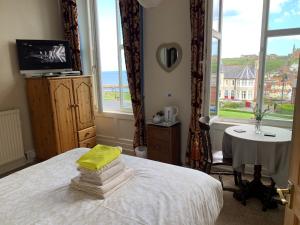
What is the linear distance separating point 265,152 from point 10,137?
11.0 feet

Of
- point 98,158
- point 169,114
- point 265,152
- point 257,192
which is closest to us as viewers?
point 98,158

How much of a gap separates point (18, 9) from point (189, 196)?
3624 millimetres

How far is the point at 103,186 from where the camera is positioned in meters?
1.42

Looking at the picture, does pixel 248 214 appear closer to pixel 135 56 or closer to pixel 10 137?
pixel 135 56

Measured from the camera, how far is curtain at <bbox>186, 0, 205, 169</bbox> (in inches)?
118

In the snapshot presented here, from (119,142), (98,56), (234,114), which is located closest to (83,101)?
(98,56)

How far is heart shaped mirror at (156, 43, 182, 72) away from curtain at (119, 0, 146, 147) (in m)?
0.32

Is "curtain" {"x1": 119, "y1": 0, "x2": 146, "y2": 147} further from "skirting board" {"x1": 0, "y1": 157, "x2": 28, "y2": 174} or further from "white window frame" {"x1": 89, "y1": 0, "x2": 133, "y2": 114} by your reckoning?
"skirting board" {"x1": 0, "y1": 157, "x2": 28, "y2": 174}

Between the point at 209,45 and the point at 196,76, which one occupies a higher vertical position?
the point at 209,45

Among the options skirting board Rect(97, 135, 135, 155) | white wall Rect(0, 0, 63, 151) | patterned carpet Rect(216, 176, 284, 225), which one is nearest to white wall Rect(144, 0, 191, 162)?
skirting board Rect(97, 135, 135, 155)

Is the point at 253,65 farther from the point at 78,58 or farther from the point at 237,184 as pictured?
the point at 78,58

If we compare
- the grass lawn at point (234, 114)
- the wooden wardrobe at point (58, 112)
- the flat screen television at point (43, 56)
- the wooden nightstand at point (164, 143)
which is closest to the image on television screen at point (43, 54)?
the flat screen television at point (43, 56)

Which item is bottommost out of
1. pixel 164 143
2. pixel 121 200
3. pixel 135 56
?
pixel 164 143

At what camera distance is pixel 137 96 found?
3.68 metres
